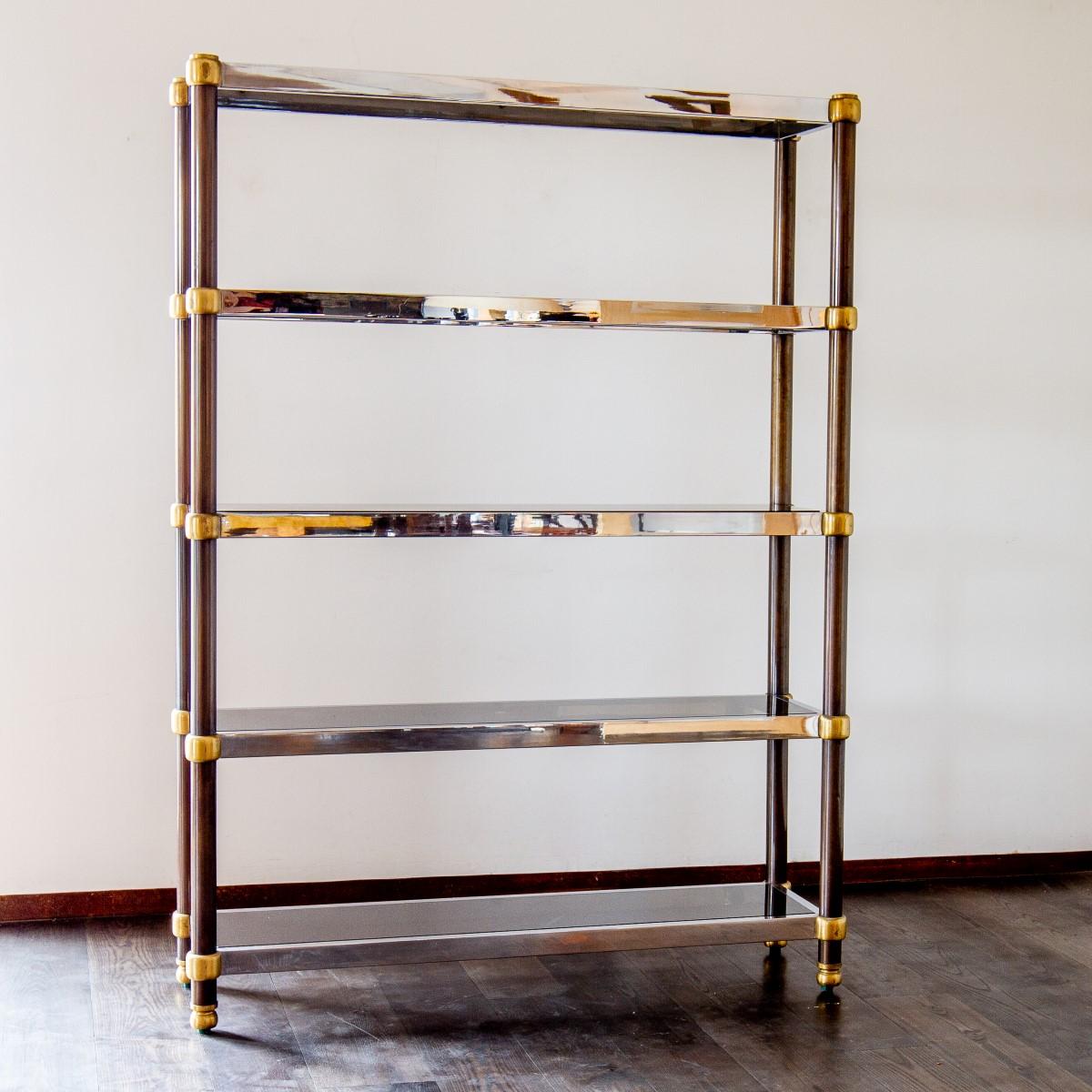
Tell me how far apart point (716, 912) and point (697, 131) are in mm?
1773

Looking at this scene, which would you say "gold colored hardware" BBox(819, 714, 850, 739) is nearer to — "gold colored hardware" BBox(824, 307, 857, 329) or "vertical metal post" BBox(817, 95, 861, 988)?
"vertical metal post" BBox(817, 95, 861, 988)

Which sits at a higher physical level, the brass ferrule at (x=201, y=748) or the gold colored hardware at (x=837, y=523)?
the gold colored hardware at (x=837, y=523)

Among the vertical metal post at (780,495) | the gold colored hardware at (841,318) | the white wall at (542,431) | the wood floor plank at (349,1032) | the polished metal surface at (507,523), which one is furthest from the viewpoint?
the white wall at (542,431)

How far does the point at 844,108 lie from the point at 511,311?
0.83m

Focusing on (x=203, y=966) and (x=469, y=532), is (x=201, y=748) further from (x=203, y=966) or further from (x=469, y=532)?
(x=469, y=532)

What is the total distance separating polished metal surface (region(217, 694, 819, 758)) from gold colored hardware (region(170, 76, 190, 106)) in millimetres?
1280

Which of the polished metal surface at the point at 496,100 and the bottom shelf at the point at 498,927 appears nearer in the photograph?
the polished metal surface at the point at 496,100

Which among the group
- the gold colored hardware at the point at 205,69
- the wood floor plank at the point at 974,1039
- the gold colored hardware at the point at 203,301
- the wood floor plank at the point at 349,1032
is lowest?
the wood floor plank at the point at 974,1039

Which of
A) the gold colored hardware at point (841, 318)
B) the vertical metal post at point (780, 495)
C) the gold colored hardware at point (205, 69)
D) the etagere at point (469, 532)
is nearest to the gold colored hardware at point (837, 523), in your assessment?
the etagere at point (469, 532)

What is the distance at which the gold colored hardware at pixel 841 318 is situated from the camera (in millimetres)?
2963

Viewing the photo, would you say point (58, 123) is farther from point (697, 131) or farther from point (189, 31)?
point (697, 131)

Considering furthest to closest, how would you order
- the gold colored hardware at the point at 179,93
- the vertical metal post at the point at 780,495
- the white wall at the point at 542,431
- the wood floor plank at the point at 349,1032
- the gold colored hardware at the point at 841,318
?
the white wall at the point at 542,431
the vertical metal post at the point at 780,495
the gold colored hardware at the point at 841,318
the gold colored hardware at the point at 179,93
the wood floor plank at the point at 349,1032

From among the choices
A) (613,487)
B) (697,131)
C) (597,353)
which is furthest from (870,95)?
(613,487)

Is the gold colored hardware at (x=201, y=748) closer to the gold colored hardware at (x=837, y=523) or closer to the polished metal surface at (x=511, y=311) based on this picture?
the polished metal surface at (x=511, y=311)
